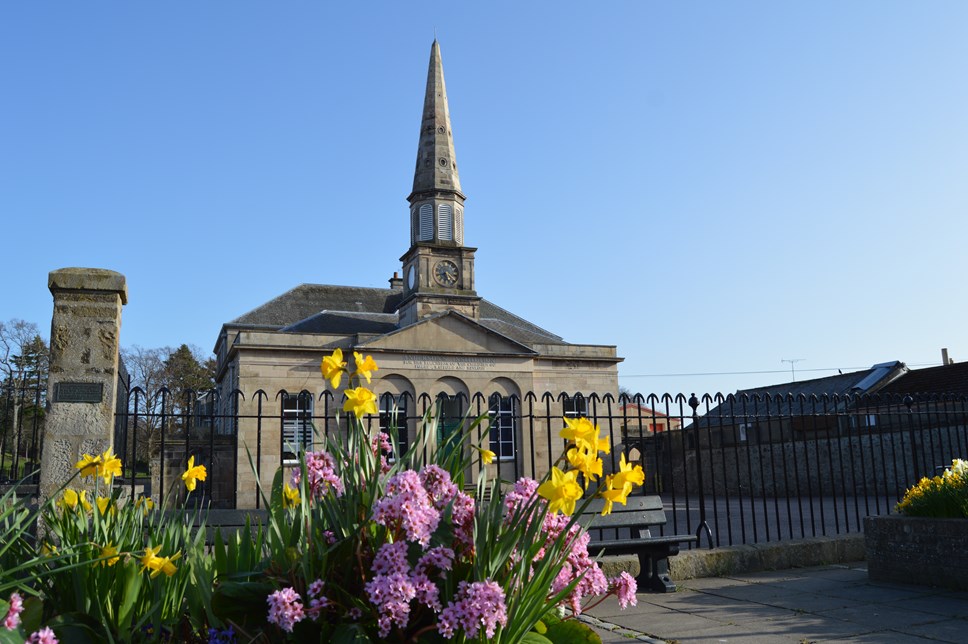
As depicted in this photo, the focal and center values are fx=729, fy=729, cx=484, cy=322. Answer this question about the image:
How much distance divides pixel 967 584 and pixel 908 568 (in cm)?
49

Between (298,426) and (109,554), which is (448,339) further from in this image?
(109,554)

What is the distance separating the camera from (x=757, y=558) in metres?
7.41

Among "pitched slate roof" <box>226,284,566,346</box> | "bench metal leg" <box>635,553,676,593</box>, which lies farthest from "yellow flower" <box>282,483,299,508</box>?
"pitched slate roof" <box>226,284,566,346</box>

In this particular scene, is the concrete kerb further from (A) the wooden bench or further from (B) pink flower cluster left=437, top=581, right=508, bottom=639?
(B) pink flower cluster left=437, top=581, right=508, bottom=639

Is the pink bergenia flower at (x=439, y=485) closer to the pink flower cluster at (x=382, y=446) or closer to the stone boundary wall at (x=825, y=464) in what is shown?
the pink flower cluster at (x=382, y=446)

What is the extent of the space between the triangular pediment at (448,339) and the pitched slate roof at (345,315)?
111 inches

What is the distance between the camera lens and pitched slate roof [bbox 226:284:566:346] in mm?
35250

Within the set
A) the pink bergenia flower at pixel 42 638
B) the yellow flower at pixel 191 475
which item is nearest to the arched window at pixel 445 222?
the yellow flower at pixel 191 475

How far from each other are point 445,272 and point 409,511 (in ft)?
107

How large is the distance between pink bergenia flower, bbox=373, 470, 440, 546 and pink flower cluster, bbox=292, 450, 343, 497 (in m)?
0.47

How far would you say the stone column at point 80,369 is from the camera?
230 inches


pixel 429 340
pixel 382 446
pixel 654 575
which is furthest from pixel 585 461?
pixel 429 340

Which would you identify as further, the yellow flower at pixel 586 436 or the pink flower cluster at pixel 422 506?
the yellow flower at pixel 586 436

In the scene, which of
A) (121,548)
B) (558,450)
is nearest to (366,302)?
(558,450)
